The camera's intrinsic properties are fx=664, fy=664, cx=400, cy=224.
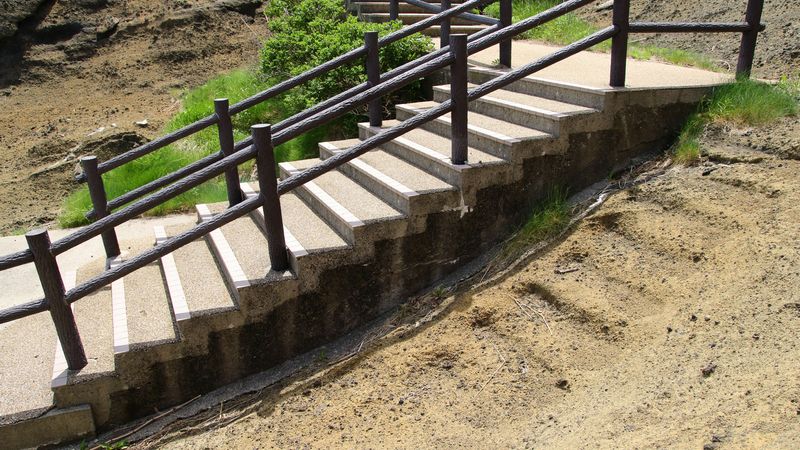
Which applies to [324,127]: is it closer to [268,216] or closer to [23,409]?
[268,216]

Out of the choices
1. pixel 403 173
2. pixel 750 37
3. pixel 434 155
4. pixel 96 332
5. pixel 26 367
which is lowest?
pixel 26 367

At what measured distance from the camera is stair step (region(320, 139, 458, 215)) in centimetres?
463

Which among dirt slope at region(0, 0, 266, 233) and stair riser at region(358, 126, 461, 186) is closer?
stair riser at region(358, 126, 461, 186)

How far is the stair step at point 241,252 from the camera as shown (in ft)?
14.3

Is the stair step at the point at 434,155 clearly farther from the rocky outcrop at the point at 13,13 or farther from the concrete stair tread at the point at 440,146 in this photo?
the rocky outcrop at the point at 13,13

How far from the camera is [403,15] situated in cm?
997

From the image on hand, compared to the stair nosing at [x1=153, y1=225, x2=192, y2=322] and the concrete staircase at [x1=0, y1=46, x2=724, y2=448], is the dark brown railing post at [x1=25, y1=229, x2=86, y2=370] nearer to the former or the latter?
the concrete staircase at [x1=0, y1=46, x2=724, y2=448]

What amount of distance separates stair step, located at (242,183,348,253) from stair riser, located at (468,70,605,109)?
7.42 feet

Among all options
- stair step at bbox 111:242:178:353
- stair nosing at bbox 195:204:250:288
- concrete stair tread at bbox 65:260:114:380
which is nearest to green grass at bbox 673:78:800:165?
stair nosing at bbox 195:204:250:288

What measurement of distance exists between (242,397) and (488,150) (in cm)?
257

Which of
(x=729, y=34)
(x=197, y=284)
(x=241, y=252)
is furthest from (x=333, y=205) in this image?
(x=729, y=34)

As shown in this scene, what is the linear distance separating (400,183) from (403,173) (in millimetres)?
306

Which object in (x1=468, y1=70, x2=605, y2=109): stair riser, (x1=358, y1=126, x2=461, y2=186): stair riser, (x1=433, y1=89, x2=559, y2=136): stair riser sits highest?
(x1=468, y1=70, x2=605, y2=109): stair riser

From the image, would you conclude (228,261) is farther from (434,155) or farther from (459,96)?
(459,96)
